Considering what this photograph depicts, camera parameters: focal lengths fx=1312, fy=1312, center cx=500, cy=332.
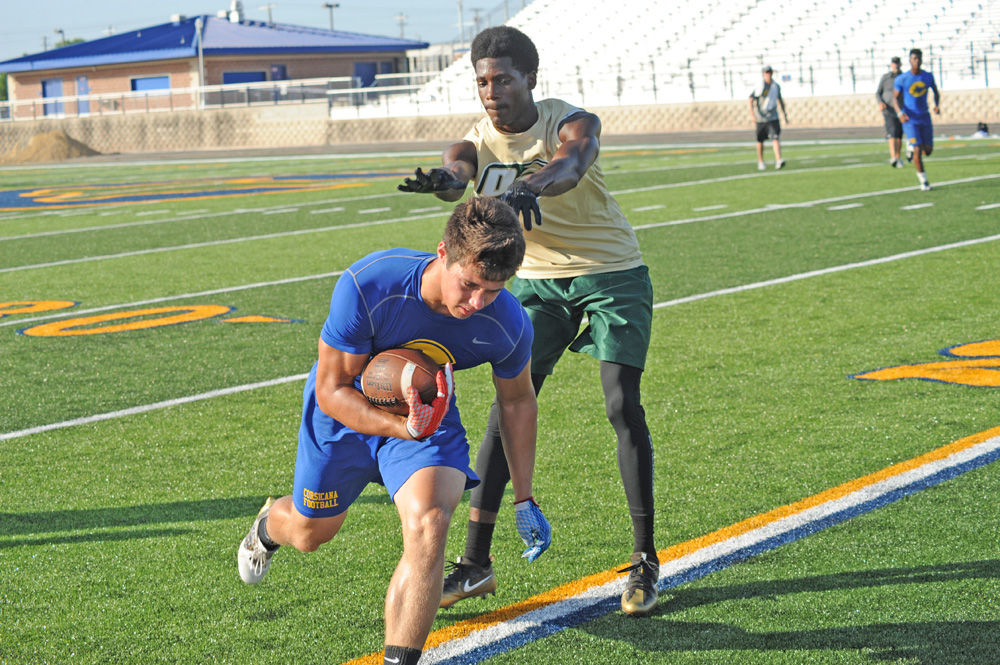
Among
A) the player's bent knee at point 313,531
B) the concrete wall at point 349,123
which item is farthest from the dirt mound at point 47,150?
the player's bent knee at point 313,531

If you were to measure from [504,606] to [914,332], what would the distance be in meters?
5.02

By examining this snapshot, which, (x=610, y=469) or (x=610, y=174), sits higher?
(x=610, y=174)

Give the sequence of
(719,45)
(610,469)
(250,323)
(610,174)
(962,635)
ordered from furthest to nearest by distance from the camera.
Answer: (719,45)
(610,174)
(250,323)
(610,469)
(962,635)

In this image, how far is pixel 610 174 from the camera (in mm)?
23703

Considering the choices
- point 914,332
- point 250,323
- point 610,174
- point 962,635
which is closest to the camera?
point 962,635

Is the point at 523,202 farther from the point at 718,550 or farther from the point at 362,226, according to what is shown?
the point at 362,226

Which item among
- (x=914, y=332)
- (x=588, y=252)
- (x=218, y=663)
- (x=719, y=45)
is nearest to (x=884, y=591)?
(x=588, y=252)

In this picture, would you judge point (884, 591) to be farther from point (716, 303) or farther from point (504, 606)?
point (716, 303)

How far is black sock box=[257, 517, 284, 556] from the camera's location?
4.19m

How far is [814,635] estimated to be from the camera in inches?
151

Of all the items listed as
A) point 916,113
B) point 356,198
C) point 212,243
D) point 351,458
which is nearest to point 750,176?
point 916,113

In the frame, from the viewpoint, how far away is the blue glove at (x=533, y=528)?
3.85m

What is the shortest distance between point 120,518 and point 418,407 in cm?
235

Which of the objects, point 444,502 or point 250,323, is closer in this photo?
point 444,502
